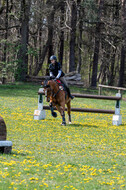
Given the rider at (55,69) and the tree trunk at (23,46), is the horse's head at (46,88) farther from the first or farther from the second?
the tree trunk at (23,46)

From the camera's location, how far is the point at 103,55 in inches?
2039

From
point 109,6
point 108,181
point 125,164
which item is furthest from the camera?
point 109,6

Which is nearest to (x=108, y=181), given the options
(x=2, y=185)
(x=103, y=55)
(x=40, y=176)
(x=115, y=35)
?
(x=40, y=176)

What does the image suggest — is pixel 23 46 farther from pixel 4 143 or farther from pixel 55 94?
pixel 4 143

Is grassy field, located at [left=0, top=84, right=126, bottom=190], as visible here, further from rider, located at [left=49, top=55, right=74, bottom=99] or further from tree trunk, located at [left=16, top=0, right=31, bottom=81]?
tree trunk, located at [left=16, top=0, right=31, bottom=81]

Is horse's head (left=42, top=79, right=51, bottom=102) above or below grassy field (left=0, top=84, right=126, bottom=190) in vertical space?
above

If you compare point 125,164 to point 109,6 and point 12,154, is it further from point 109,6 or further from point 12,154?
point 109,6

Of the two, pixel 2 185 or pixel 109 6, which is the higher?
pixel 109 6

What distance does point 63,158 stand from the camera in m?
9.45

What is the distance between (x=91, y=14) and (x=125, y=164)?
34984mm

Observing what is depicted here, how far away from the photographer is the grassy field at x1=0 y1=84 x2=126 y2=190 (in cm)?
709

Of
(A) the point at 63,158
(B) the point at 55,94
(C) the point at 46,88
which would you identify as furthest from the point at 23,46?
(A) the point at 63,158

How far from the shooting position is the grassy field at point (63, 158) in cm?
709

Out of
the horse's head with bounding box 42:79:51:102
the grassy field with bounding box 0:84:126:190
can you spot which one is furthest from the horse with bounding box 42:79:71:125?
the grassy field with bounding box 0:84:126:190
